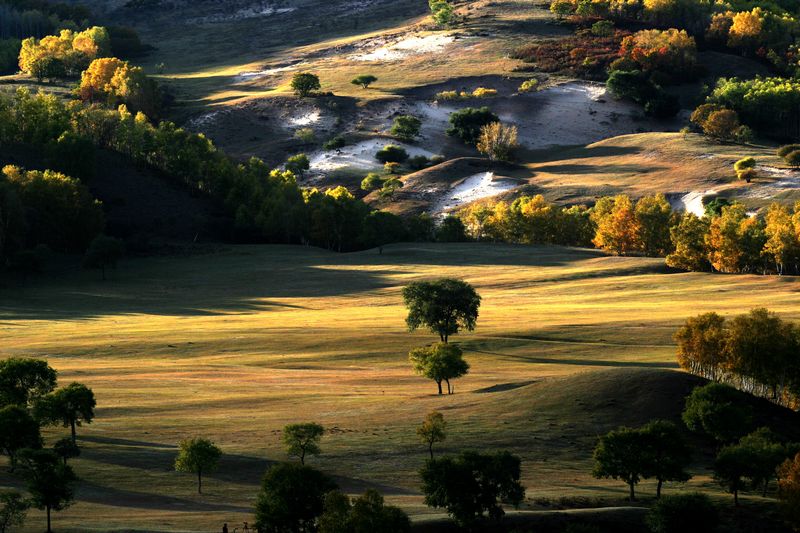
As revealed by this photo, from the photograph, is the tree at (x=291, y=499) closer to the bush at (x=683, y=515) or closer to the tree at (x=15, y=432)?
the tree at (x=15, y=432)

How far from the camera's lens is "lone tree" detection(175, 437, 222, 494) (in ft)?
212

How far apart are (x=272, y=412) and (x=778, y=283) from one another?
7358 centimetres

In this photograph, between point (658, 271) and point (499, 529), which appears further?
point (658, 271)

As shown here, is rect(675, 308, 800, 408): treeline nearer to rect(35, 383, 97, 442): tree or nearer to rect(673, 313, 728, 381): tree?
rect(673, 313, 728, 381): tree

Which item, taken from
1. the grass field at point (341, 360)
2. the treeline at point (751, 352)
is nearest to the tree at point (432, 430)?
the grass field at point (341, 360)

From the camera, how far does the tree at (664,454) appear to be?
221 ft

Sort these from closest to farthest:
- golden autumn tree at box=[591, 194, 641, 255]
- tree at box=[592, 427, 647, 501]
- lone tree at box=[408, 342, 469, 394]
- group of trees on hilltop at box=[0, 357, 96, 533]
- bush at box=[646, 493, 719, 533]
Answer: group of trees on hilltop at box=[0, 357, 96, 533] < bush at box=[646, 493, 719, 533] < tree at box=[592, 427, 647, 501] < lone tree at box=[408, 342, 469, 394] < golden autumn tree at box=[591, 194, 641, 255]

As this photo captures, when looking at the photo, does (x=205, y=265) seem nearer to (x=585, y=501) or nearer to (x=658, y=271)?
(x=658, y=271)

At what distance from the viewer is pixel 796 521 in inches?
2422

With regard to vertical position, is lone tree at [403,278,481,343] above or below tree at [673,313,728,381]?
above

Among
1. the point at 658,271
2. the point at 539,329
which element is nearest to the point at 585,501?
the point at 539,329

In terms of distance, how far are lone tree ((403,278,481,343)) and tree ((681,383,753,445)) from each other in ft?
109

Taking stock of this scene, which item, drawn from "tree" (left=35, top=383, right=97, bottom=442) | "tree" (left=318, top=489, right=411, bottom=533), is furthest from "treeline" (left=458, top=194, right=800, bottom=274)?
"tree" (left=318, top=489, right=411, bottom=533)

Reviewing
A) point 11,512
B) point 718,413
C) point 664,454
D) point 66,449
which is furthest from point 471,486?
point 66,449
